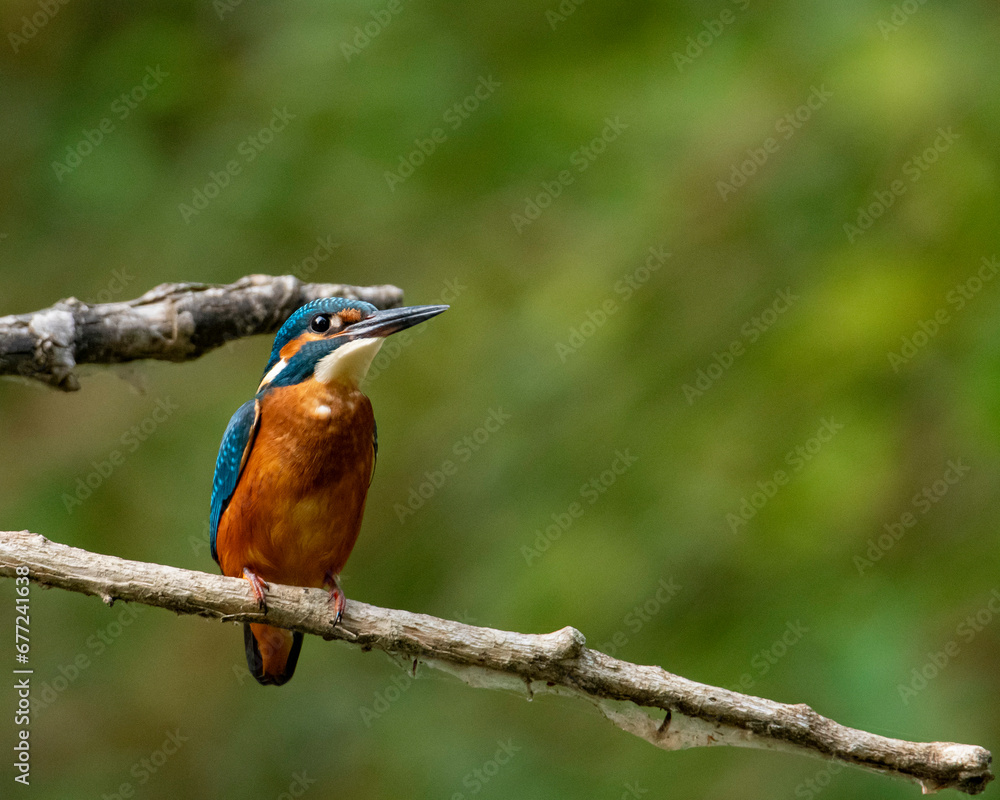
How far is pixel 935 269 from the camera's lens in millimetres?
4160

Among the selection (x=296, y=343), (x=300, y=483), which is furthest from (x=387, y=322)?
(x=300, y=483)

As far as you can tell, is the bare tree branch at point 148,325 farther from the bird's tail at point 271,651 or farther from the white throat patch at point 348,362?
the bird's tail at point 271,651

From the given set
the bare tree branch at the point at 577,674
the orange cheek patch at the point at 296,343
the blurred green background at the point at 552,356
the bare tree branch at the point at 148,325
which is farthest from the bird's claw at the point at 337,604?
the blurred green background at the point at 552,356

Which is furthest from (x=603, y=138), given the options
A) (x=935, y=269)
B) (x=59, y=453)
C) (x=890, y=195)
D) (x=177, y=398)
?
(x=59, y=453)

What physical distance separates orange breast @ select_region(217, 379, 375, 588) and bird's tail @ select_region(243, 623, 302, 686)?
1.43 feet

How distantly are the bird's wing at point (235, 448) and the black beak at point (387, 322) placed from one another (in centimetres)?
45

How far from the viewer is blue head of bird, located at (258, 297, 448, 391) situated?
11.0ft

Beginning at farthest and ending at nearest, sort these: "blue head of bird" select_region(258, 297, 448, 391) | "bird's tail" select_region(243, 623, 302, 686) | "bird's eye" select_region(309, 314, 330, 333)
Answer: "bird's tail" select_region(243, 623, 302, 686) < "bird's eye" select_region(309, 314, 330, 333) < "blue head of bird" select_region(258, 297, 448, 391)

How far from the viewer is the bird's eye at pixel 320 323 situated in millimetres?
3453

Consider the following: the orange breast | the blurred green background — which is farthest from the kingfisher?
the blurred green background

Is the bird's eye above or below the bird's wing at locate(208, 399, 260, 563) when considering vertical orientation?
above

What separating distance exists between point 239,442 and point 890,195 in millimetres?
2891

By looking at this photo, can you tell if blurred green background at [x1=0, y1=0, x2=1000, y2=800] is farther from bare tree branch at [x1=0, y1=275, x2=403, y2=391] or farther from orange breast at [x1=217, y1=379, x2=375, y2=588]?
orange breast at [x1=217, y1=379, x2=375, y2=588]

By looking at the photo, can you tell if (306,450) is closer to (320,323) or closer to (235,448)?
(235,448)
